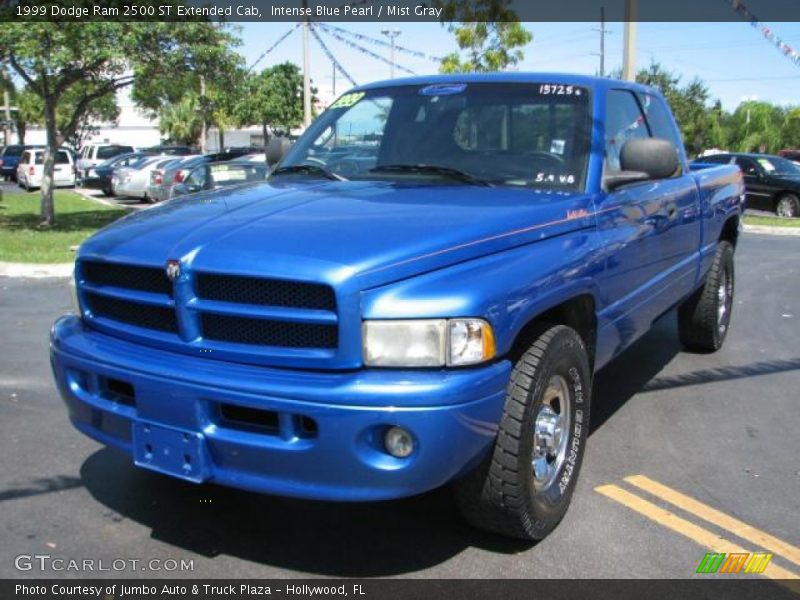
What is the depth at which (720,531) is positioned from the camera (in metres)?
3.49

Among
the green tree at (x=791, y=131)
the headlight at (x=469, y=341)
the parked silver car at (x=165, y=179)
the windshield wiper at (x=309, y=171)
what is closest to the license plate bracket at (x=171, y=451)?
the headlight at (x=469, y=341)

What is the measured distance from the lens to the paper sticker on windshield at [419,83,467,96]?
172 inches

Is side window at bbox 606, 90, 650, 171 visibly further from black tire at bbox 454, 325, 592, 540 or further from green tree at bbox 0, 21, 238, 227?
green tree at bbox 0, 21, 238, 227

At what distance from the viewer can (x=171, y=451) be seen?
290 cm

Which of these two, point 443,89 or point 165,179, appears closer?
point 443,89

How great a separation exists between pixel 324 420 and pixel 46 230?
14286mm

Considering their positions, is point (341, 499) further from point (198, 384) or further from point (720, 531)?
point (720, 531)

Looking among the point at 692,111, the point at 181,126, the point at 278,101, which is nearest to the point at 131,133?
the point at 181,126

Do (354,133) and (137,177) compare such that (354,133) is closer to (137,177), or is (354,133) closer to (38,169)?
(137,177)

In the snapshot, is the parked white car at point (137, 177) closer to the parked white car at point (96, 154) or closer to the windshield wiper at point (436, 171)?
the parked white car at point (96, 154)

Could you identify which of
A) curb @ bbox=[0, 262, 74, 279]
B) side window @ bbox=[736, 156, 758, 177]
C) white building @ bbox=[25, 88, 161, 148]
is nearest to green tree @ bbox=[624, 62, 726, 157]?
side window @ bbox=[736, 156, 758, 177]

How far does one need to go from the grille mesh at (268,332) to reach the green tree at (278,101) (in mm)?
40128

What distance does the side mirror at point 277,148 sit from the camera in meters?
5.17

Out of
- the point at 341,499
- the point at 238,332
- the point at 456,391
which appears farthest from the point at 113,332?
the point at 456,391
